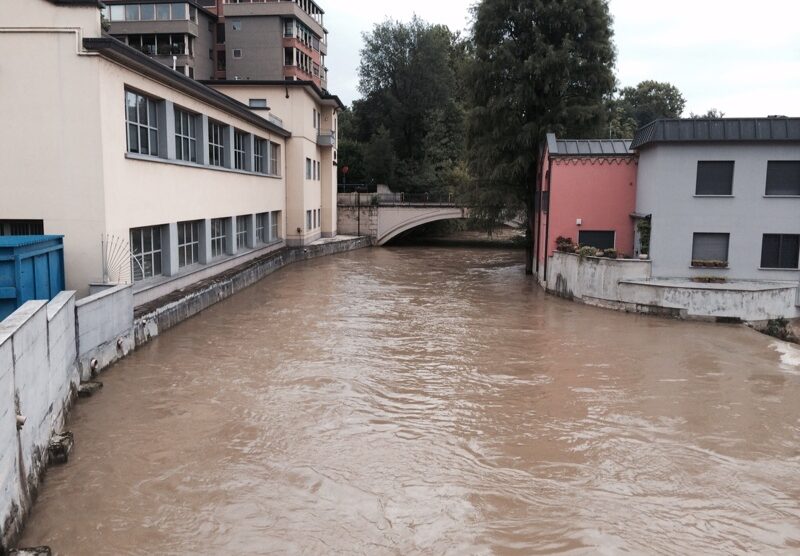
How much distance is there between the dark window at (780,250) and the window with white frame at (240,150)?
18.6 meters

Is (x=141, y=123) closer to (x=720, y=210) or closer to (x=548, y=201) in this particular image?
(x=548, y=201)

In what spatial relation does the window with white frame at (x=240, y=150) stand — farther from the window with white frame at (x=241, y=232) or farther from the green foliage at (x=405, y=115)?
the green foliage at (x=405, y=115)

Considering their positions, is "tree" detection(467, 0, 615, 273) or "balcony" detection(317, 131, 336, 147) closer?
"tree" detection(467, 0, 615, 273)

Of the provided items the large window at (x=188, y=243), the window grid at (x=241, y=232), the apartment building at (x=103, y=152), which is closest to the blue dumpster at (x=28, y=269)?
the apartment building at (x=103, y=152)

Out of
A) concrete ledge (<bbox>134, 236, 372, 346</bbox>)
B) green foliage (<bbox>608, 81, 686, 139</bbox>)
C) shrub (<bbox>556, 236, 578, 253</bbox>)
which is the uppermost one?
green foliage (<bbox>608, 81, 686, 139</bbox>)

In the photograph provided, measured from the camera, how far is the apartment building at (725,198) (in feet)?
65.4

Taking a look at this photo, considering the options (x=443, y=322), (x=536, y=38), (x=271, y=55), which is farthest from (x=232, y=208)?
(x=271, y=55)

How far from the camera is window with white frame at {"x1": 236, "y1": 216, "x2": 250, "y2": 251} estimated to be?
90.2 ft

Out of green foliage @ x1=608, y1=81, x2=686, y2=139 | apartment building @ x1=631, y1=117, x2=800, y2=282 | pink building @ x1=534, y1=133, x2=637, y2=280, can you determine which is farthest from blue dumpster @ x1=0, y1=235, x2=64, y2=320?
green foliage @ x1=608, y1=81, x2=686, y2=139

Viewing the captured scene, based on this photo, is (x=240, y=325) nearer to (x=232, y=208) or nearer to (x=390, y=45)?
(x=232, y=208)

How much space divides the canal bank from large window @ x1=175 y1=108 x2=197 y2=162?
185 inches

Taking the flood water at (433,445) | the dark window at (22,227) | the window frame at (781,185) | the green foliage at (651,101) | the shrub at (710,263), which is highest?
the green foliage at (651,101)

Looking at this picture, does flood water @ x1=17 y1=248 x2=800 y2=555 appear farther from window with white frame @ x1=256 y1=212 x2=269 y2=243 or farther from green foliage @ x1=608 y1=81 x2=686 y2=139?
green foliage @ x1=608 y1=81 x2=686 y2=139

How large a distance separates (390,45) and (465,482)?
53.7 meters
